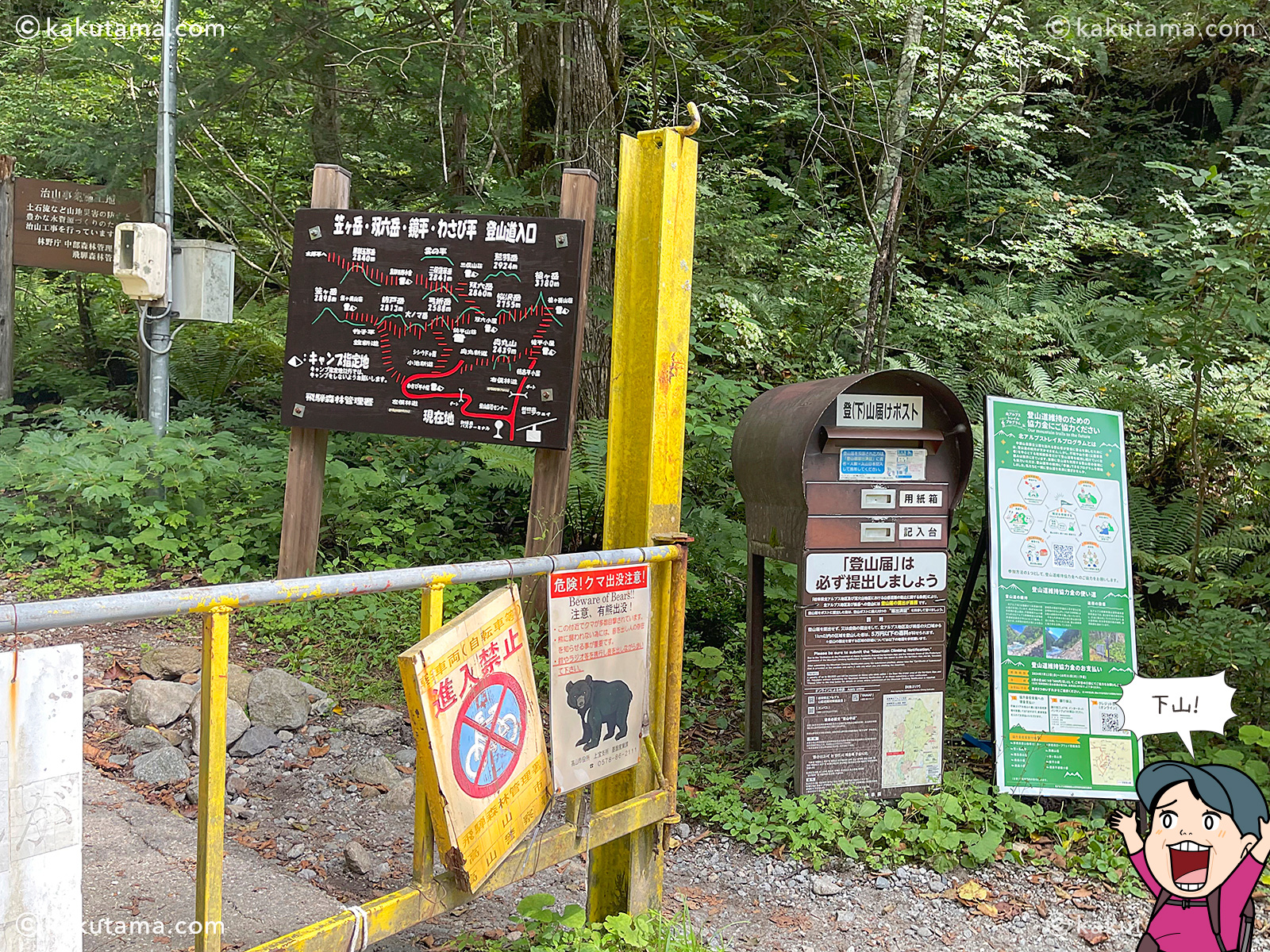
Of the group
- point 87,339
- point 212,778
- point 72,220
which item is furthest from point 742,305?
point 87,339

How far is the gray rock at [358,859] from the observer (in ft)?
11.6

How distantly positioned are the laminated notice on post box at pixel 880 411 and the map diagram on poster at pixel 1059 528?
1.72ft

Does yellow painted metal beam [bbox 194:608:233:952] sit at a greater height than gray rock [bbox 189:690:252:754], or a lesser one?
greater

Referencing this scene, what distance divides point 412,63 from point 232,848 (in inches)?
246

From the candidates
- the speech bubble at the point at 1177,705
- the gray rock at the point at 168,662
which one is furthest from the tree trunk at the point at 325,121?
the speech bubble at the point at 1177,705

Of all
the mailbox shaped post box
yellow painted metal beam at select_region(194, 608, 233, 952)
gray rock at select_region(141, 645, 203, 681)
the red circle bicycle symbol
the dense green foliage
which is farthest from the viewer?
the dense green foliage

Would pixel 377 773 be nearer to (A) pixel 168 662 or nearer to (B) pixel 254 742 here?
(B) pixel 254 742

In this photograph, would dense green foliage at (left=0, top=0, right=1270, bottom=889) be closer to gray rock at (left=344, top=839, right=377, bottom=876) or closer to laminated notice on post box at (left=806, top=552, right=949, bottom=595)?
laminated notice on post box at (left=806, top=552, right=949, bottom=595)

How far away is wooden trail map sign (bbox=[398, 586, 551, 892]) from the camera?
6.86 feet

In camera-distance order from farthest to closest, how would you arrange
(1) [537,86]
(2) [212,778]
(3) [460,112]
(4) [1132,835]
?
(3) [460,112], (1) [537,86], (4) [1132,835], (2) [212,778]

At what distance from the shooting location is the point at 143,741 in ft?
14.1

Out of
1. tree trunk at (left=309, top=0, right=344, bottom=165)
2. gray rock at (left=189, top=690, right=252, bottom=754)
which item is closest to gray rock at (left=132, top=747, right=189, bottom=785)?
gray rock at (left=189, top=690, right=252, bottom=754)

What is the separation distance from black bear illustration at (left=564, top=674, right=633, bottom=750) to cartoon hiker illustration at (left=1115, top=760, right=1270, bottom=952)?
1502mm

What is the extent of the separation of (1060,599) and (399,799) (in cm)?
312
